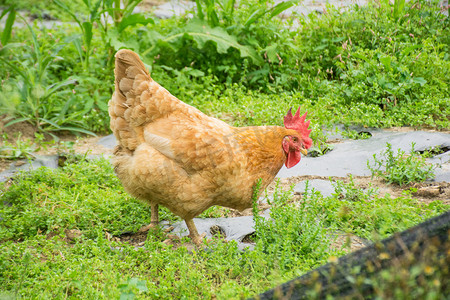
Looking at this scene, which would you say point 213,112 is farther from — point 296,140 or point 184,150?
point 184,150

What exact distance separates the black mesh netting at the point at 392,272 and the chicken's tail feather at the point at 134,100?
2.09 meters

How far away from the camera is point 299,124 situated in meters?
3.65

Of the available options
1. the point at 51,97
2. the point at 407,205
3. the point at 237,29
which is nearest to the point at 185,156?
the point at 407,205

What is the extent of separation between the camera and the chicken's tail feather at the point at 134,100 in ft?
11.7

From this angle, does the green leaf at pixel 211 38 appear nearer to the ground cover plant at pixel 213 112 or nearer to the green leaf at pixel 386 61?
the ground cover plant at pixel 213 112

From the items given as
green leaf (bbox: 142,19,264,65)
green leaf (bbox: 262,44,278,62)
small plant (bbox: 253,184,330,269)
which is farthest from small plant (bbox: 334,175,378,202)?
green leaf (bbox: 142,19,264,65)

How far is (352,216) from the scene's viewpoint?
339cm

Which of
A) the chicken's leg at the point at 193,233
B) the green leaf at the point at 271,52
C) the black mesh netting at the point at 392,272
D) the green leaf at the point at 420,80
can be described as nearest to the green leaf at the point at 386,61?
the green leaf at the point at 420,80

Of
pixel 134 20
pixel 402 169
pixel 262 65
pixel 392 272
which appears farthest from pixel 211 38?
pixel 392 272

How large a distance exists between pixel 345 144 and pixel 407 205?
1682 millimetres

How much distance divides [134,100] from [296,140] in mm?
1383

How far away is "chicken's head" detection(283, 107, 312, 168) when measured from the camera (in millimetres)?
3576

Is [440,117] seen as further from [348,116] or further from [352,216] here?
[352,216]

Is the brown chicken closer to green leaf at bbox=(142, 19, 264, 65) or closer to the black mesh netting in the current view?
the black mesh netting
